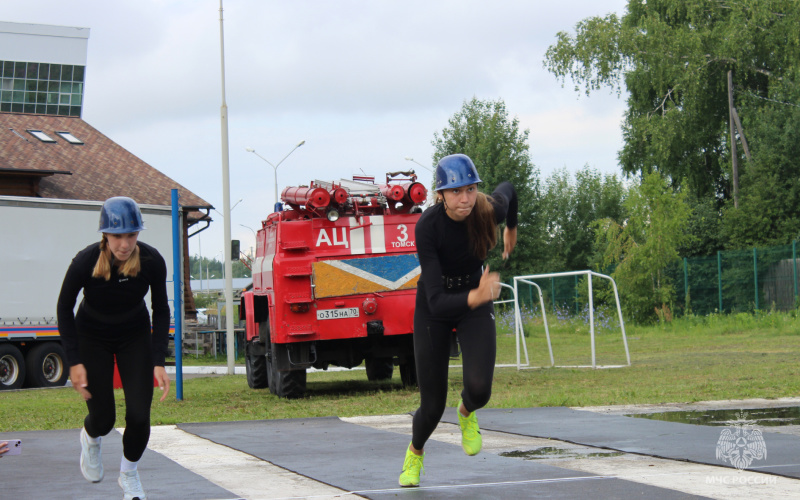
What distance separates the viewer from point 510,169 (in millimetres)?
52875

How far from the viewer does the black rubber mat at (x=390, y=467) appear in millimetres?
6065

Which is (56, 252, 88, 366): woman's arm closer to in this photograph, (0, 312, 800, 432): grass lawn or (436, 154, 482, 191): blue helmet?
(436, 154, 482, 191): blue helmet

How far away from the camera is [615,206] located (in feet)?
262

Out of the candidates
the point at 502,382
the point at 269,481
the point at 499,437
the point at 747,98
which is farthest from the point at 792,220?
the point at 269,481

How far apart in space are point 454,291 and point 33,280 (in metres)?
18.3

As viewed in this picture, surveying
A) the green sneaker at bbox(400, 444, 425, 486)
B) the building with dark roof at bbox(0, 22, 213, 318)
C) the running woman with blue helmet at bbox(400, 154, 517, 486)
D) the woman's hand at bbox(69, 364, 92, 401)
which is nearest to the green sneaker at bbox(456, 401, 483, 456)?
the running woman with blue helmet at bbox(400, 154, 517, 486)

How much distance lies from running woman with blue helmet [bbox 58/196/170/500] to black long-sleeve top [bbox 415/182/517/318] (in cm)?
158

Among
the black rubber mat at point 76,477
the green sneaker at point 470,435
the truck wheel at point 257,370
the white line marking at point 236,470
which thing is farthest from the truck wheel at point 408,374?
the green sneaker at point 470,435

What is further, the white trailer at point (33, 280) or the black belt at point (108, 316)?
the white trailer at point (33, 280)

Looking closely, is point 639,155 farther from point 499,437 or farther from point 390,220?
point 499,437

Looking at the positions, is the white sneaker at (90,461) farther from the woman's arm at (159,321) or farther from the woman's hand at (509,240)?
the woman's hand at (509,240)

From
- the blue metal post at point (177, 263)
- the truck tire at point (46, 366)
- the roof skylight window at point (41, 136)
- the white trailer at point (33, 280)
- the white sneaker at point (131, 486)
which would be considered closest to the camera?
the white sneaker at point (131, 486)

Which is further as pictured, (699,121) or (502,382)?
(699,121)

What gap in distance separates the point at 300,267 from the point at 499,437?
623cm
